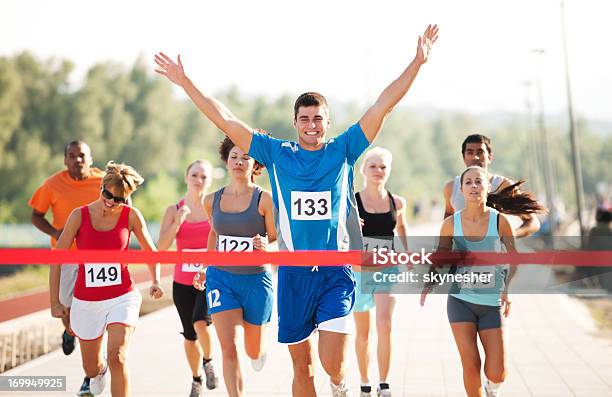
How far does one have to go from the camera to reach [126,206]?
7195 millimetres

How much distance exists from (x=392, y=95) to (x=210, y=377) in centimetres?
364

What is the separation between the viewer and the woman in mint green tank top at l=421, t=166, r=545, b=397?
22.7 ft

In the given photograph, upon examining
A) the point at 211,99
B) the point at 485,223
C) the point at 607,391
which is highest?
the point at 211,99

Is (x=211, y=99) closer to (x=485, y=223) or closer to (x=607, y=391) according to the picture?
(x=485, y=223)

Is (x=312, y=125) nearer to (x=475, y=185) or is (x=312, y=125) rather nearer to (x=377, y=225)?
(x=475, y=185)

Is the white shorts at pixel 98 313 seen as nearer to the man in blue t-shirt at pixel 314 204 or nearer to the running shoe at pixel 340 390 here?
the man in blue t-shirt at pixel 314 204

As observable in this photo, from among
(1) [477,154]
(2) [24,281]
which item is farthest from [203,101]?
(2) [24,281]

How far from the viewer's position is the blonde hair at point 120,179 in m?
7.02

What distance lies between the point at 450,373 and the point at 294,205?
169 inches

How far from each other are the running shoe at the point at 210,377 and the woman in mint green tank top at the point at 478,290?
95.3 inches

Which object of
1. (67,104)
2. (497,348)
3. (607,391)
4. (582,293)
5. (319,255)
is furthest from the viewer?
(67,104)

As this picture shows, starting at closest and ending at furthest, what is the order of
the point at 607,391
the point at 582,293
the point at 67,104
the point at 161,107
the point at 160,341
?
the point at 607,391
the point at 160,341
the point at 582,293
the point at 67,104
the point at 161,107

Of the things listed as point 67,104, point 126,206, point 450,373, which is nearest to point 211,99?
point 126,206

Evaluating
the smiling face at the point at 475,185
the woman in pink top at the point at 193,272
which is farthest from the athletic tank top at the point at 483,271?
the woman in pink top at the point at 193,272
